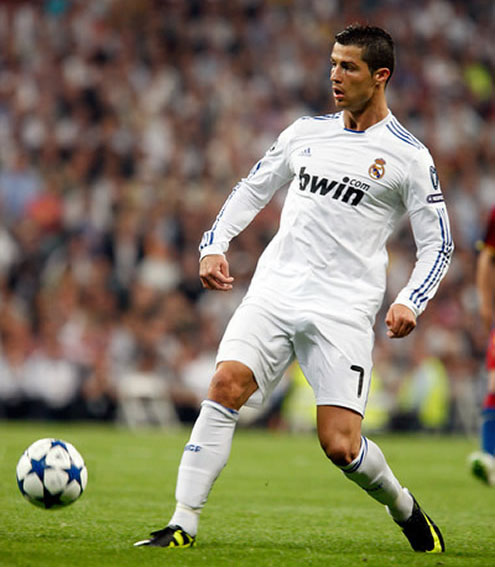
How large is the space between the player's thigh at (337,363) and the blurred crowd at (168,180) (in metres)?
10.5

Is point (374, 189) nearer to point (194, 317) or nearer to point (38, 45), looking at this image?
point (194, 317)

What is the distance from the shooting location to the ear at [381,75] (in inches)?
203

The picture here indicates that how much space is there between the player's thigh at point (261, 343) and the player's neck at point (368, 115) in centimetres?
94

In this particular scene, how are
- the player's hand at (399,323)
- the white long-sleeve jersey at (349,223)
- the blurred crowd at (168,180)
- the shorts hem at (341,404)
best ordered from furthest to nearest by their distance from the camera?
the blurred crowd at (168,180) → the white long-sleeve jersey at (349,223) → the shorts hem at (341,404) → the player's hand at (399,323)

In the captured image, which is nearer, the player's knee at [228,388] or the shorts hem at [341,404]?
the player's knee at [228,388]

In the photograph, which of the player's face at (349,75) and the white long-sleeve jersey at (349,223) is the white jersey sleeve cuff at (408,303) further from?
the player's face at (349,75)

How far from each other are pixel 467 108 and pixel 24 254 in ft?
27.6

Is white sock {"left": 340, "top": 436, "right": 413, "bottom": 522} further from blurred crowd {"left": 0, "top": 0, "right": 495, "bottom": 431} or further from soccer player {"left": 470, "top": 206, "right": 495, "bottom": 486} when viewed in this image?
blurred crowd {"left": 0, "top": 0, "right": 495, "bottom": 431}

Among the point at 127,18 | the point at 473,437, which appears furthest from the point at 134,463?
the point at 127,18

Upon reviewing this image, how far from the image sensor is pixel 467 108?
19875 mm

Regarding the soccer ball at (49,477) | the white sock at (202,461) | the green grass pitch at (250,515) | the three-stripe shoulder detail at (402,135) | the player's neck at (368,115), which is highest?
the player's neck at (368,115)

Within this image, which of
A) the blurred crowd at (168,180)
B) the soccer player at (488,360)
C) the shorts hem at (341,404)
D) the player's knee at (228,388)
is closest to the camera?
the player's knee at (228,388)

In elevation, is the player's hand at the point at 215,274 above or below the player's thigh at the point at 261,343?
above

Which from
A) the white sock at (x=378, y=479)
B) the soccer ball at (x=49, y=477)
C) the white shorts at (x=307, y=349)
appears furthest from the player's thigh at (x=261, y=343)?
the soccer ball at (x=49, y=477)
